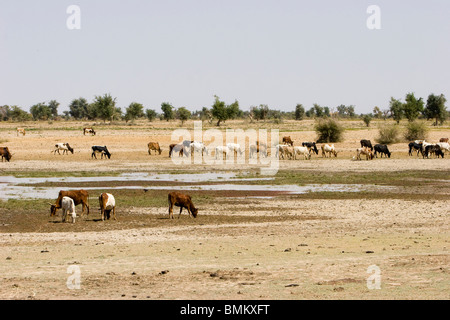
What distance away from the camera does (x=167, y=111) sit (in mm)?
132750

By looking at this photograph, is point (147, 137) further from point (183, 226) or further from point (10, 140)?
point (183, 226)

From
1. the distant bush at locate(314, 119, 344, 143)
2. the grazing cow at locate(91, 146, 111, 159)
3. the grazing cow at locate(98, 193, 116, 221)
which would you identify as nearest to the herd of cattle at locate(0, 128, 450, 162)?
the grazing cow at locate(91, 146, 111, 159)

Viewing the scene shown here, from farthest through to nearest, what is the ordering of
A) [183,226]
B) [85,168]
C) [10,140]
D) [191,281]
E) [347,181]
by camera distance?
[10,140], [85,168], [347,181], [183,226], [191,281]

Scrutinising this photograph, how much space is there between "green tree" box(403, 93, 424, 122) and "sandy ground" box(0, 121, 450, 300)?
76.7 metres

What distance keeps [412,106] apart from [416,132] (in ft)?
118

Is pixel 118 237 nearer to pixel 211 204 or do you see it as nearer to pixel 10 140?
pixel 211 204

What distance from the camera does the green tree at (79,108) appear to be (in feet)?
531

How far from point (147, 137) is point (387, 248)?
57.7 meters

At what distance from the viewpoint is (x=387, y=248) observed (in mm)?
14828

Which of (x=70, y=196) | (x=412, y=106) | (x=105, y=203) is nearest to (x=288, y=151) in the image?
(x=70, y=196)

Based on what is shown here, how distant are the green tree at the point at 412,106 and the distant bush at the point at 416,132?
34.9 metres

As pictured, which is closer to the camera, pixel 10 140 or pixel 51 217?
pixel 51 217

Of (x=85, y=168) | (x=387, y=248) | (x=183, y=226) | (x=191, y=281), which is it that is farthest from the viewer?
(x=85, y=168)
